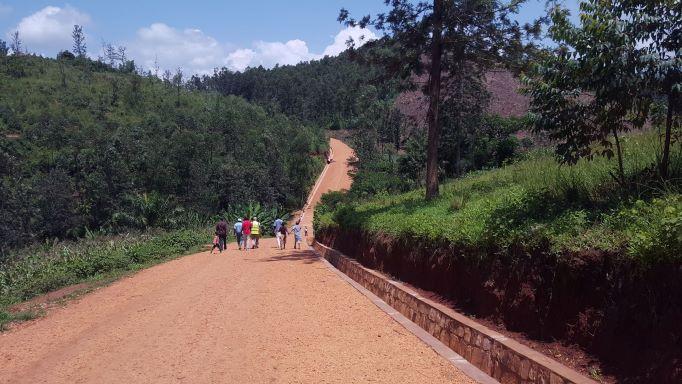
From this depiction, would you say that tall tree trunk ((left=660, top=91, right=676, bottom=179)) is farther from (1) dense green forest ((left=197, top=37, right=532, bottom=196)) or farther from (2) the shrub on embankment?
(1) dense green forest ((left=197, top=37, right=532, bottom=196))

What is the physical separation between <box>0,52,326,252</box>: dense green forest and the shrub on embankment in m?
37.1

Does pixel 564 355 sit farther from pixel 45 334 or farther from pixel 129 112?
pixel 129 112

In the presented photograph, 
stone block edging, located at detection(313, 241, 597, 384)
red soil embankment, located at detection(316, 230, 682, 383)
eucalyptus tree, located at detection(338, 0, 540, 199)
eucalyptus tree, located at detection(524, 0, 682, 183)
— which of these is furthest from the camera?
eucalyptus tree, located at detection(338, 0, 540, 199)

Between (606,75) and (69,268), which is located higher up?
(606,75)

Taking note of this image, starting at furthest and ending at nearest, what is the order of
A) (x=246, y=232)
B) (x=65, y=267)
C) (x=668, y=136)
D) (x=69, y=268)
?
(x=246, y=232) < (x=65, y=267) < (x=69, y=268) < (x=668, y=136)

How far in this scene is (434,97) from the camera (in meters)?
15.6

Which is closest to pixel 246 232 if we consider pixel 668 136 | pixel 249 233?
pixel 249 233

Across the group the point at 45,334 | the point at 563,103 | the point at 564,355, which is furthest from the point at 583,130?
the point at 45,334

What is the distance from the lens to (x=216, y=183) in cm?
5362

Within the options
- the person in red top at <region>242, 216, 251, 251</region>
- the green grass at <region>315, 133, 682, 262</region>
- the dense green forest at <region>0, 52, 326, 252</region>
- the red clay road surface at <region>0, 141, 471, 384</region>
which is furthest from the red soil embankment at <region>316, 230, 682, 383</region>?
the dense green forest at <region>0, 52, 326, 252</region>

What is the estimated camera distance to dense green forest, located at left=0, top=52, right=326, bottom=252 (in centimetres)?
4466

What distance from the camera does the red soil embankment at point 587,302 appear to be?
4.23 m

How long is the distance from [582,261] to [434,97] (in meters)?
11.0

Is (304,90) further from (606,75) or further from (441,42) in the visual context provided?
(606,75)
